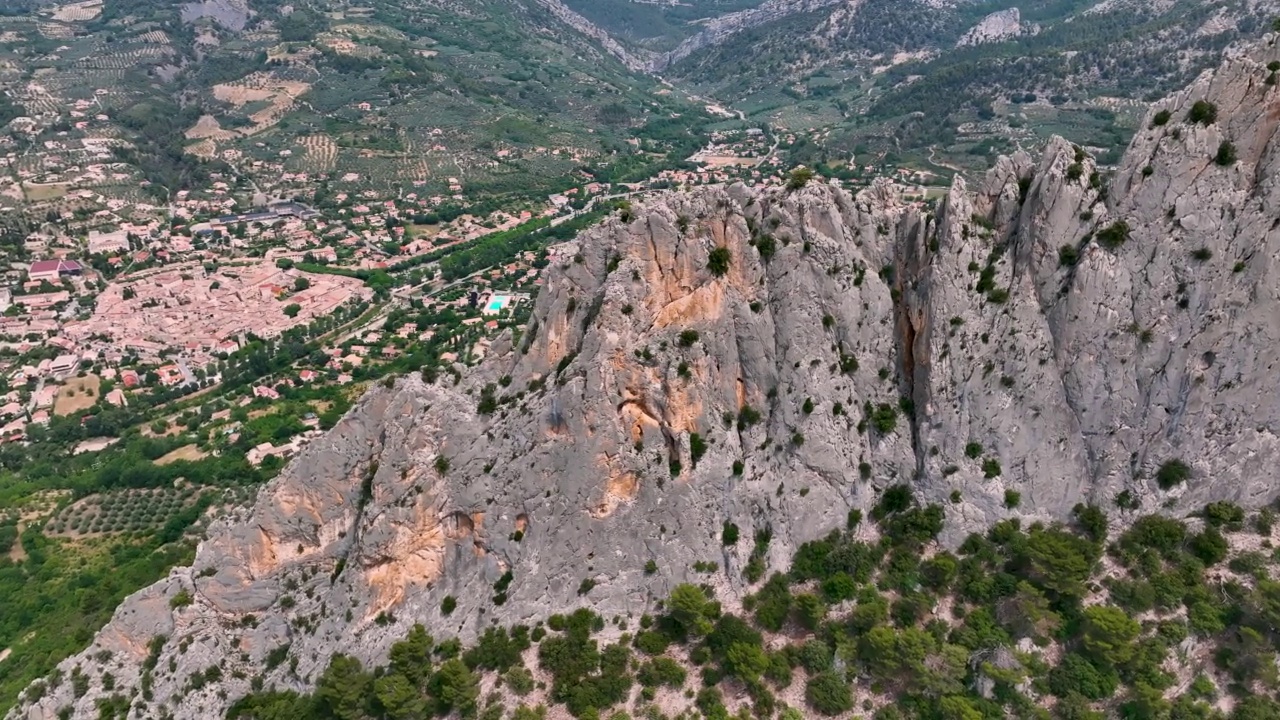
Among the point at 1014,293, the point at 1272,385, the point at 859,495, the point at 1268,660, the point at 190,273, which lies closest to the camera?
the point at 1268,660

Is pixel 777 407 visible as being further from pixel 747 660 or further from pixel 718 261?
pixel 747 660

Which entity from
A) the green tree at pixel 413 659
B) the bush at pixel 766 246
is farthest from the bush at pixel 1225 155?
the green tree at pixel 413 659

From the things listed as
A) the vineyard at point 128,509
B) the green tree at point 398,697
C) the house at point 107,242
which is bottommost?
the house at point 107,242

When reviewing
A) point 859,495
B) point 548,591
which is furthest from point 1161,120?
point 548,591

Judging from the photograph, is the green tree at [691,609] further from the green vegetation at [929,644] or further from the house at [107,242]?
the house at [107,242]

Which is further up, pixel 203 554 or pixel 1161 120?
pixel 1161 120

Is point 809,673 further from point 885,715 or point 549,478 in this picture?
point 549,478

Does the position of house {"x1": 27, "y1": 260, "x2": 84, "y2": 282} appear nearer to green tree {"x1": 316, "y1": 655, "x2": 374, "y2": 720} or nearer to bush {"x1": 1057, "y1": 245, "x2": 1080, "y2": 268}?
green tree {"x1": 316, "y1": 655, "x2": 374, "y2": 720}
